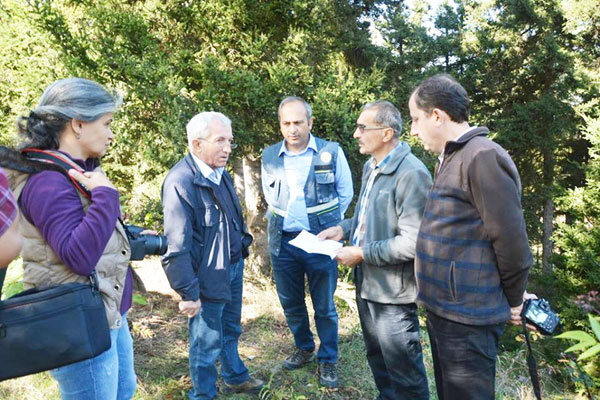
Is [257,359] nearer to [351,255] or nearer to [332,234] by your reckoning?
[332,234]

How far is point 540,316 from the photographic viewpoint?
2.20 m

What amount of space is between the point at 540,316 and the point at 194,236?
2163mm

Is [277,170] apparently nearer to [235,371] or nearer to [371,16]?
[235,371]

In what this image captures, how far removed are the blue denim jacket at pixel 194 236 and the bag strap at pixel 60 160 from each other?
3.35ft

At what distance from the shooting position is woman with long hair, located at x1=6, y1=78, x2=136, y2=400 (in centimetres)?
165

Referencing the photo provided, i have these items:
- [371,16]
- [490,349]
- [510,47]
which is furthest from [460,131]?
[510,47]

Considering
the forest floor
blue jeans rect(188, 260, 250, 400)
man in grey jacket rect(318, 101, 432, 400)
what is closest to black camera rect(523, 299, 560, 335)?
man in grey jacket rect(318, 101, 432, 400)

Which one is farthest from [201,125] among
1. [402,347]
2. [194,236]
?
[402,347]

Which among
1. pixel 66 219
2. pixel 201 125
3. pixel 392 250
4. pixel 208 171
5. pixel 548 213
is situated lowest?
pixel 548 213

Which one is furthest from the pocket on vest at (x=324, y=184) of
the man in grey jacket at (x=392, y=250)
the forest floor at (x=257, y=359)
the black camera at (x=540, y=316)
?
the black camera at (x=540, y=316)

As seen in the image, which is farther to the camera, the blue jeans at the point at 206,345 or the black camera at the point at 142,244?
the blue jeans at the point at 206,345

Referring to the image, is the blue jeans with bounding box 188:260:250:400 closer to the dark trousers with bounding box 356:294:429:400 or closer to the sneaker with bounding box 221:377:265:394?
the sneaker with bounding box 221:377:265:394

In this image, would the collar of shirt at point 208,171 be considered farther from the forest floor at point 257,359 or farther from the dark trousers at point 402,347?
the forest floor at point 257,359

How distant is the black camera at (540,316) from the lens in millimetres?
2180
